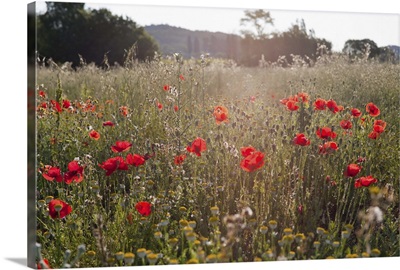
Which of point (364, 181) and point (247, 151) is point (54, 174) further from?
point (364, 181)

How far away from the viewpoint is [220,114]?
4652 mm

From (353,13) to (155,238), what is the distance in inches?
79.9

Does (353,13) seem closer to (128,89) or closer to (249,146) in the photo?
(249,146)

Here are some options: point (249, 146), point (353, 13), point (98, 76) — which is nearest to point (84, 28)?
point (98, 76)

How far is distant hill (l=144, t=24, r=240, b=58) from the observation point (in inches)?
182

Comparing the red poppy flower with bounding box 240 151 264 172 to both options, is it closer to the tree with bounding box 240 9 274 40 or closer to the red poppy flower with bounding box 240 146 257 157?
the red poppy flower with bounding box 240 146 257 157

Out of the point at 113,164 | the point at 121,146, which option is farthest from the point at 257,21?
the point at 113,164

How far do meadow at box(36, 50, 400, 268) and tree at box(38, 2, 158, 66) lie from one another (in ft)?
0.28

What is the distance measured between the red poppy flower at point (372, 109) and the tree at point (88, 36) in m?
1.56

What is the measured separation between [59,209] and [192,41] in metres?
1.40

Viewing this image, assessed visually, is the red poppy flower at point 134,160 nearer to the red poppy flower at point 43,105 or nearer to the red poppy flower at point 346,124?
the red poppy flower at point 43,105

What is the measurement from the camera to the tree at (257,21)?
471 centimetres

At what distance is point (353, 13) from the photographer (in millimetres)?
4969

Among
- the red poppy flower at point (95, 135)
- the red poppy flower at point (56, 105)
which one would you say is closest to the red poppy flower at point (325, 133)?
the red poppy flower at point (95, 135)
